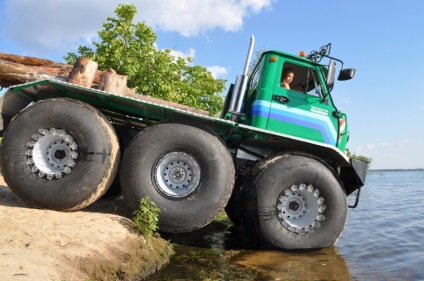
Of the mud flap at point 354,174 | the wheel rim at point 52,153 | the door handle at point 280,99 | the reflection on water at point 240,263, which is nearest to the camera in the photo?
the reflection on water at point 240,263

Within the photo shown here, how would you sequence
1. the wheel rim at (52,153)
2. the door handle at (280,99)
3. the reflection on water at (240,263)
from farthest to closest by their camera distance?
the door handle at (280,99), the wheel rim at (52,153), the reflection on water at (240,263)

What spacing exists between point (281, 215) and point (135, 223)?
2.22 meters

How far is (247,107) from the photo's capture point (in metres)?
6.53

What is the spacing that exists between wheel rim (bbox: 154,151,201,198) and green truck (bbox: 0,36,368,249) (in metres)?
0.02

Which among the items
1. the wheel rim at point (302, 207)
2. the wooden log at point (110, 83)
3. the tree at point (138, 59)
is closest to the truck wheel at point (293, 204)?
the wheel rim at point (302, 207)

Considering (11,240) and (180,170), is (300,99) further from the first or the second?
(11,240)

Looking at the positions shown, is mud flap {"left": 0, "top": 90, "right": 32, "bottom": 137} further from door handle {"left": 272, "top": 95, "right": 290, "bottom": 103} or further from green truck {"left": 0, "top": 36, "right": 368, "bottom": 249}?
door handle {"left": 272, "top": 95, "right": 290, "bottom": 103}

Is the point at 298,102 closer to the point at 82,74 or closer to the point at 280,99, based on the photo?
the point at 280,99

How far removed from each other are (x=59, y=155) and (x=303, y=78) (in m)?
4.23

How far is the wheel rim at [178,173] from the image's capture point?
538 cm

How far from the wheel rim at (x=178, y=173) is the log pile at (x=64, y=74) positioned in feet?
4.37

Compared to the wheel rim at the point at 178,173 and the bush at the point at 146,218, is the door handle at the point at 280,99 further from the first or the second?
the bush at the point at 146,218

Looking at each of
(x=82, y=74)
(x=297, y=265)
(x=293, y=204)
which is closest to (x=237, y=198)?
(x=293, y=204)

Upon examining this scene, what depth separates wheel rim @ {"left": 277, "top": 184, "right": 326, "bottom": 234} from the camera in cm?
560
